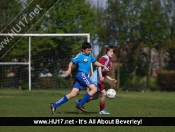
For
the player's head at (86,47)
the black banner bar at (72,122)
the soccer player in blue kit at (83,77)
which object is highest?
the player's head at (86,47)

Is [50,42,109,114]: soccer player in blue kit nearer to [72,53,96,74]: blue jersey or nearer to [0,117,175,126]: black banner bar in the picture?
[72,53,96,74]: blue jersey

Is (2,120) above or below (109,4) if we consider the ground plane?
below

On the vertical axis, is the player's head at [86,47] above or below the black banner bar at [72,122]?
above

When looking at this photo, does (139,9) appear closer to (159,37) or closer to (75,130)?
(159,37)

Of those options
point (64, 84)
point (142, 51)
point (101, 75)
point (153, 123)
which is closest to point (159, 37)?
point (142, 51)

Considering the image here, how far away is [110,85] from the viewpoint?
41.2m

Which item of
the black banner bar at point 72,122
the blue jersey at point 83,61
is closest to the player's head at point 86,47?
the blue jersey at point 83,61

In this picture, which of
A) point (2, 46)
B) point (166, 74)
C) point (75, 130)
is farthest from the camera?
point (166, 74)

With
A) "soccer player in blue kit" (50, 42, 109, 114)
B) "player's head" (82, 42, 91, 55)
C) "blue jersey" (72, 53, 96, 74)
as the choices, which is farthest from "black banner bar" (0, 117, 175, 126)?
"player's head" (82, 42, 91, 55)

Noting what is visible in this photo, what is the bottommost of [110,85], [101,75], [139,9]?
[110,85]

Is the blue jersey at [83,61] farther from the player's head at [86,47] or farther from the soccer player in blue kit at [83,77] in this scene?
the player's head at [86,47]

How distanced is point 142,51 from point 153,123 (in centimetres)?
3259

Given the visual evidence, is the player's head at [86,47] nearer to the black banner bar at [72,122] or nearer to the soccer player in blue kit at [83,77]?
the soccer player in blue kit at [83,77]

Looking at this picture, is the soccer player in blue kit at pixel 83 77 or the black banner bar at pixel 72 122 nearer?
the black banner bar at pixel 72 122
